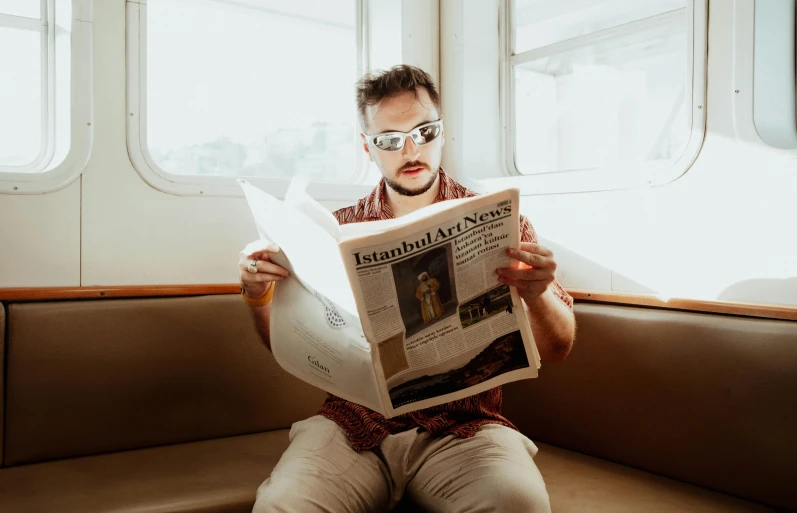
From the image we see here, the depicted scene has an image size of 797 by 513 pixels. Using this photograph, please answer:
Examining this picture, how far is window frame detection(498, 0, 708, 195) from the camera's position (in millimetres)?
1896

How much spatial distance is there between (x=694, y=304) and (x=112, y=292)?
1.79 metres

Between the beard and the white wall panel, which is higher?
the beard

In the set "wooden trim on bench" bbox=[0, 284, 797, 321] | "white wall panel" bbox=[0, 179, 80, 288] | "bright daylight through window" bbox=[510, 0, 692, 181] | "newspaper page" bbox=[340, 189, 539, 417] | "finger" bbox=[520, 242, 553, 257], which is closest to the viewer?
"newspaper page" bbox=[340, 189, 539, 417]

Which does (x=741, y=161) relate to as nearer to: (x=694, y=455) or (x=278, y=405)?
(x=694, y=455)

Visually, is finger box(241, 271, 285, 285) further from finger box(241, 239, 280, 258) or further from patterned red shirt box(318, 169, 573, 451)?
patterned red shirt box(318, 169, 573, 451)

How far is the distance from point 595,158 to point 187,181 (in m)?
3.57

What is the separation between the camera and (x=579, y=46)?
2.55 m

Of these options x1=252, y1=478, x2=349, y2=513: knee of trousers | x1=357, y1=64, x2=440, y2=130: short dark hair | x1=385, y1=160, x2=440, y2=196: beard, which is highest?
x1=357, y1=64, x2=440, y2=130: short dark hair

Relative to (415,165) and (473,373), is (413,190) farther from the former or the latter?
(473,373)

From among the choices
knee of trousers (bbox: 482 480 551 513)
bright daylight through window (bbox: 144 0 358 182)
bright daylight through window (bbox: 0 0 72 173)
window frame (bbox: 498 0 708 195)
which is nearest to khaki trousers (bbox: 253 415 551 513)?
knee of trousers (bbox: 482 480 551 513)

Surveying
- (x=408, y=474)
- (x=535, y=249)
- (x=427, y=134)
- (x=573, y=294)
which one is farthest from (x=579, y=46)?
(x=408, y=474)

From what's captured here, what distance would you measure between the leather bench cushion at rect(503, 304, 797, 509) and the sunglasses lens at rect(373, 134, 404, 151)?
825 millimetres

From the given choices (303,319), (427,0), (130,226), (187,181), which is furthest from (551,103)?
(303,319)

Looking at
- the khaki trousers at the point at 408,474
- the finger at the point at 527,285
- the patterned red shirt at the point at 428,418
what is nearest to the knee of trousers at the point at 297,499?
the khaki trousers at the point at 408,474
